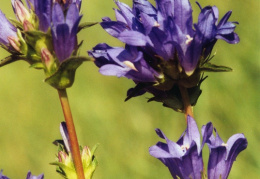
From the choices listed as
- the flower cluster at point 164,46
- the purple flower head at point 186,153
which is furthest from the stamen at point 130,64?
the purple flower head at point 186,153

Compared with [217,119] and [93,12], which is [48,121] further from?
[217,119]

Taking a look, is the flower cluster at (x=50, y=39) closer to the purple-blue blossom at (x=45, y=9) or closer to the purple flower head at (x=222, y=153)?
the purple-blue blossom at (x=45, y=9)

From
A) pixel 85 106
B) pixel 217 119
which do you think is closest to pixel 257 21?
pixel 217 119

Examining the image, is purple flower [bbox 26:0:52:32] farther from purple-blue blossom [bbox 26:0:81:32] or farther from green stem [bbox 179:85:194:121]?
green stem [bbox 179:85:194:121]

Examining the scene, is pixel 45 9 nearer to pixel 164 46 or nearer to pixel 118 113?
pixel 164 46

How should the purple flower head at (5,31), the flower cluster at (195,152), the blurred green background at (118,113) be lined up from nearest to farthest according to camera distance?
the flower cluster at (195,152)
the purple flower head at (5,31)
the blurred green background at (118,113)

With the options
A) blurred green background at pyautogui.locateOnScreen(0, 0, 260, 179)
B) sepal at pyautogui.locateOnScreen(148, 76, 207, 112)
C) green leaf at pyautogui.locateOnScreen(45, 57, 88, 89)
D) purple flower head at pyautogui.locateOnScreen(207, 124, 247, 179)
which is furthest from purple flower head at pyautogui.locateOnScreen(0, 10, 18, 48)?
blurred green background at pyautogui.locateOnScreen(0, 0, 260, 179)
